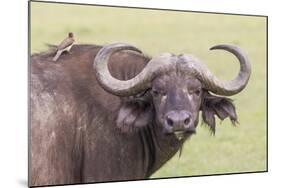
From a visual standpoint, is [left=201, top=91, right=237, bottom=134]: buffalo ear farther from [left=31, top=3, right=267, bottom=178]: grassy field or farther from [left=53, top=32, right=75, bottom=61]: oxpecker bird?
[left=53, top=32, right=75, bottom=61]: oxpecker bird

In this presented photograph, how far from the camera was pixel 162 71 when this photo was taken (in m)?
3.42

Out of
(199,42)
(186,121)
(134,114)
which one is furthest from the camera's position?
(199,42)

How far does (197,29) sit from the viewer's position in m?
3.85

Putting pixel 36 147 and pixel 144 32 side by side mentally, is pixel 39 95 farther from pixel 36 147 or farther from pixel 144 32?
pixel 144 32

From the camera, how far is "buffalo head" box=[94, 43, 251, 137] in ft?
11.0

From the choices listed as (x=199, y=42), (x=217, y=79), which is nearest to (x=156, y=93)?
(x=217, y=79)

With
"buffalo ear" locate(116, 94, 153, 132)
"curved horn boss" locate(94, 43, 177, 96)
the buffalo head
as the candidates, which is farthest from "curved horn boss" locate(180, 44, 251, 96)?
"buffalo ear" locate(116, 94, 153, 132)

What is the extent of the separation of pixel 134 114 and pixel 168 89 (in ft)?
0.80

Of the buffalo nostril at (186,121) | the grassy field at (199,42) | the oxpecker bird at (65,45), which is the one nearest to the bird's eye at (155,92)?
the buffalo nostril at (186,121)

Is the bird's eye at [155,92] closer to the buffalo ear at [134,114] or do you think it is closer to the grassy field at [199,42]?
the buffalo ear at [134,114]

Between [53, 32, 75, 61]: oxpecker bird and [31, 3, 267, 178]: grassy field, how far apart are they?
3cm

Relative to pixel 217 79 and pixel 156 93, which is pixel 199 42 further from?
pixel 156 93

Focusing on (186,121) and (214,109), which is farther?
(214,109)

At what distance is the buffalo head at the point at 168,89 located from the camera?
335 centimetres
